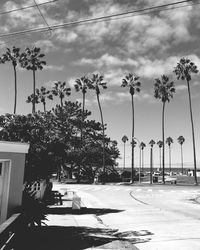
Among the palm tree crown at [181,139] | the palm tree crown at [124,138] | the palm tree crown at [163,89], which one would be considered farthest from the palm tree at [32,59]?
the palm tree crown at [181,139]

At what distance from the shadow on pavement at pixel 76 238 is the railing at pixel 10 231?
17.2 inches

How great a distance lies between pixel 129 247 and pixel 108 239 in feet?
4.50

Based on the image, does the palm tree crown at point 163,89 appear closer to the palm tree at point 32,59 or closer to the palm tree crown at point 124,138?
the palm tree at point 32,59

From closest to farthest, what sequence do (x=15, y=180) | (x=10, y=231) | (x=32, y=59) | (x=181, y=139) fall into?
(x=10, y=231), (x=15, y=180), (x=32, y=59), (x=181, y=139)

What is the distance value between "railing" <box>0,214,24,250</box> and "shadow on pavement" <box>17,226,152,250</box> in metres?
0.44

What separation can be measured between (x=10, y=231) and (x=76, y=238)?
400 cm

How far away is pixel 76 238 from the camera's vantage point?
11953mm

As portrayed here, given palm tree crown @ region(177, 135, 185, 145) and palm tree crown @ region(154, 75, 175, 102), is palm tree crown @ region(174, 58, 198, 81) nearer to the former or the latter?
palm tree crown @ region(154, 75, 175, 102)

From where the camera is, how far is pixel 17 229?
9469 millimetres

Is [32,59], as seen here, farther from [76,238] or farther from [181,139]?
[181,139]

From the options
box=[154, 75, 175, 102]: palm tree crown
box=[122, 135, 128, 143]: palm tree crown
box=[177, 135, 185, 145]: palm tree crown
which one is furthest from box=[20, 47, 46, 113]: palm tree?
box=[177, 135, 185, 145]: palm tree crown

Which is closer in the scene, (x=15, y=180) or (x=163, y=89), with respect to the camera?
(x=15, y=180)

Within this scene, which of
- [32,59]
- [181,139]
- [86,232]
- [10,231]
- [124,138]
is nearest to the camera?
[10,231]

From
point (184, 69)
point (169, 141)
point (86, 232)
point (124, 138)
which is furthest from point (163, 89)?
point (169, 141)
